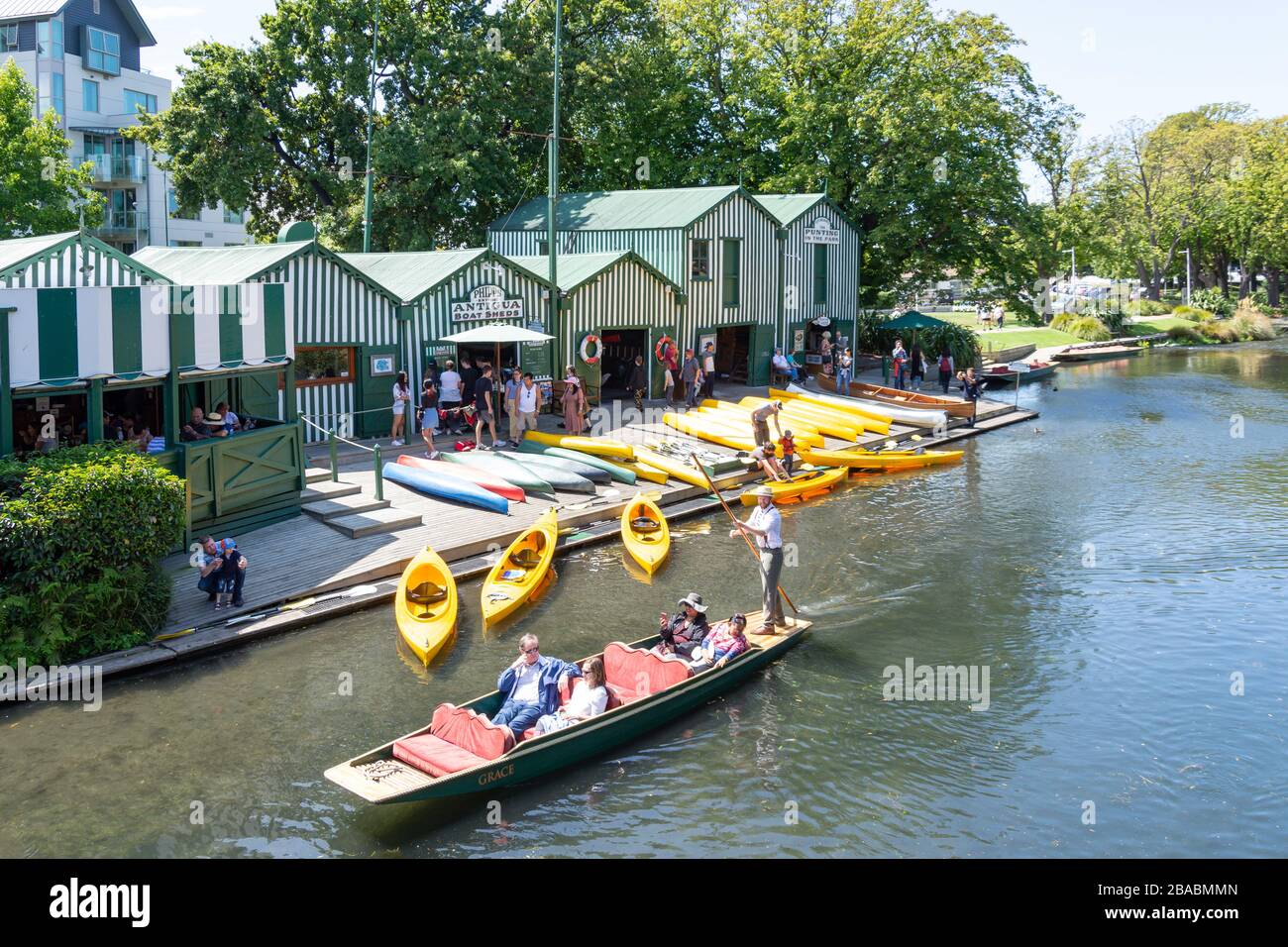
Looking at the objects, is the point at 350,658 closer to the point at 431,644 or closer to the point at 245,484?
the point at 431,644

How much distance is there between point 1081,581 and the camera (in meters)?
19.9

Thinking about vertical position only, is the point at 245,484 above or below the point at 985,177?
below

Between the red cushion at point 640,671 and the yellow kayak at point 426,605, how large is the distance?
289 centimetres

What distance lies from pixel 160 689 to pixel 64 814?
9.76 ft

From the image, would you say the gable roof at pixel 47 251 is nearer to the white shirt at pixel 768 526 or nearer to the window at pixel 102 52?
the white shirt at pixel 768 526

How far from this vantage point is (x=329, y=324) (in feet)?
82.0

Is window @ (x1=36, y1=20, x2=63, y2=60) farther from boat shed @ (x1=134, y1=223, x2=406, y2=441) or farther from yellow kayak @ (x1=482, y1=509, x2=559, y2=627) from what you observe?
yellow kayak @ (x1=482, y1=509, x2=559, y2=627)

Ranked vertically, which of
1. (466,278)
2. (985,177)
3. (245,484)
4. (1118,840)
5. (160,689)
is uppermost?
(985,177)

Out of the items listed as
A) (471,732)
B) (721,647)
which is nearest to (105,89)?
(721,647)

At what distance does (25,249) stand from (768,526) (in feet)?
40.5

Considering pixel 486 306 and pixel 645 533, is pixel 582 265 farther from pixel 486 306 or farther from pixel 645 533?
pixel 645 533

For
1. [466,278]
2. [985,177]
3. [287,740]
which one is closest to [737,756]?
[287,740]

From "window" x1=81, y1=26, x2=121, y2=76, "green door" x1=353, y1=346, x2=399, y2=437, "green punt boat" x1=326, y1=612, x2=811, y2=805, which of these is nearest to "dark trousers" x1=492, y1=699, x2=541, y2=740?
"green punt boat" x1=326, y1=612, x2=811, y2=805

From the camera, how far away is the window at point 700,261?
114ft
